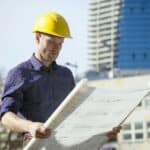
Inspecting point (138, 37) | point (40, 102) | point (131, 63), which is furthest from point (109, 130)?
point (138, 37)

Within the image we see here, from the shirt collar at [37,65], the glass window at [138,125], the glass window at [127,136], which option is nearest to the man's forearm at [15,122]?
the shirt collar at [37,65]

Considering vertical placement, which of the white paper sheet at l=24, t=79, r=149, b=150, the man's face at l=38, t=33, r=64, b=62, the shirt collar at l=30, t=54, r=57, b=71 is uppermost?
the man's face at l=38, t=33, r=64, b=62

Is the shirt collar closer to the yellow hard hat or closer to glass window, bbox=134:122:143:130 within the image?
the yellow hard hat

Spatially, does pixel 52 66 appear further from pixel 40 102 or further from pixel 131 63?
pixel 131 63

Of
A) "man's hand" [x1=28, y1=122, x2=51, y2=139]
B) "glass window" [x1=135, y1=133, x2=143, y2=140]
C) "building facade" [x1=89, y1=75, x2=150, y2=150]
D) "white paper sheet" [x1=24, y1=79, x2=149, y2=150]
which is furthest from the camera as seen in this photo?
"glass window" [x1=135, y1=133, x2=143, y2=140]

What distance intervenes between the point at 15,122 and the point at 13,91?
29cm

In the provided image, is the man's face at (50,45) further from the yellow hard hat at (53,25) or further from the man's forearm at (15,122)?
the man's forearm at (15,122)

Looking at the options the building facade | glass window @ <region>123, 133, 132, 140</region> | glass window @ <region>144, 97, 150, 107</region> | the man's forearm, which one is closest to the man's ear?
the man's forearm

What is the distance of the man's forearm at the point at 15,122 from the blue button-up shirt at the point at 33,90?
4.9 inches

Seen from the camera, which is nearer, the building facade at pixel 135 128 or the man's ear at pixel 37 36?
the man's ear at pixel 37 36

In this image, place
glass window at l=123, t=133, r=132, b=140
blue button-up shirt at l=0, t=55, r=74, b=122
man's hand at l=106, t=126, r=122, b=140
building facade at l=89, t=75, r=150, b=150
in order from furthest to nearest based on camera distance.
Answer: glass window at l=123, t=133, r=132, b=140, building facade at l=89, t=75, r=150, b=150, blue button-up shirt at l=0, t=55, r=74, b=122, man's hand at l=106, t=126, r=122, b=140

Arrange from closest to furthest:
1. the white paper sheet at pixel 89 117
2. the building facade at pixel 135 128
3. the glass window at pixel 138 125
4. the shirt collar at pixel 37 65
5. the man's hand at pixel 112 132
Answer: the white paper sheet at pixel 89 117 → the man's hand at pixel 112 132 → the shirt collar at pixel 37 65 → the building facade at pixel 135 128 → the glass window at pixel 138 125

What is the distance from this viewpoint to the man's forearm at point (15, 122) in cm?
372

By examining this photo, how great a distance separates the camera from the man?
13.2ft
